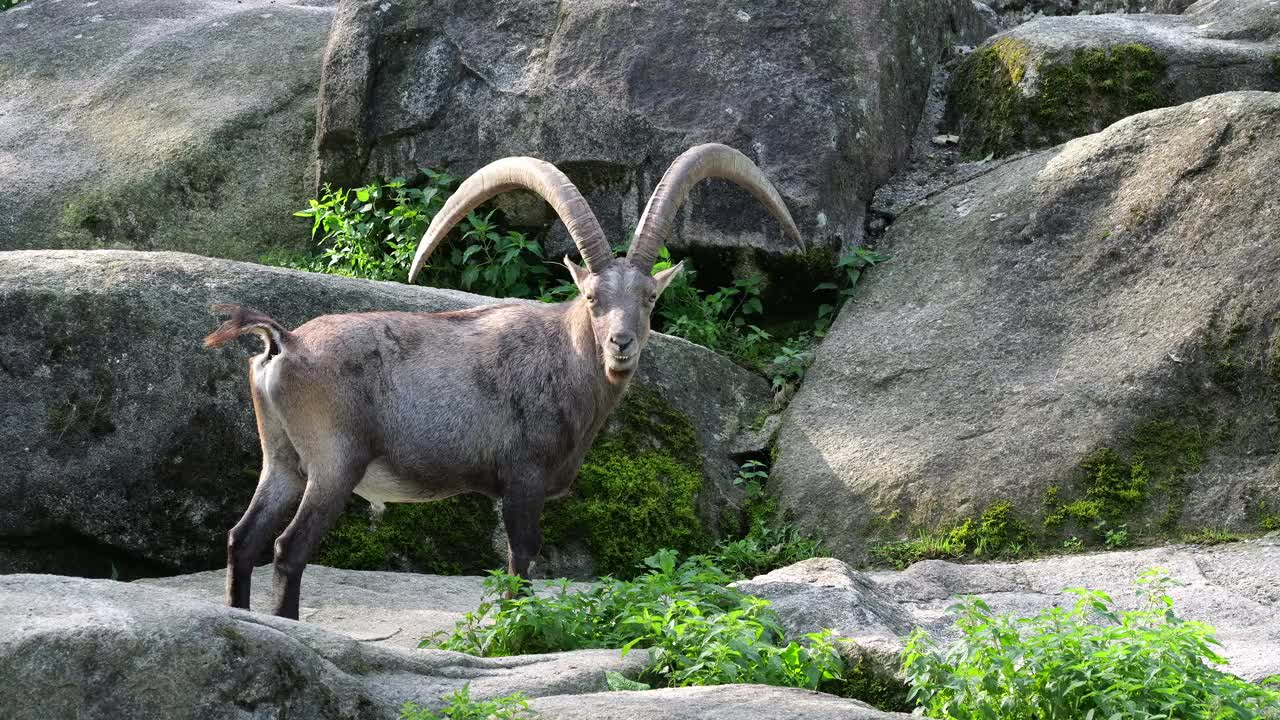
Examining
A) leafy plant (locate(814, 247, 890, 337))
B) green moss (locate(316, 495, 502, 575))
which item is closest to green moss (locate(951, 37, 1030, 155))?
leafy plant (locate(814, 247, 890, 337))

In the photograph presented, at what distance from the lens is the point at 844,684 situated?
221 inches

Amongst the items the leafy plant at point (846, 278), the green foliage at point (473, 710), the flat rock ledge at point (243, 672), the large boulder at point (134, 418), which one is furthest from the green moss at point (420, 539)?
the green foliage at point (473, 710)

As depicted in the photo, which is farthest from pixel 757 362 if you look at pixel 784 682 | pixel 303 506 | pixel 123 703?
pixel 123 703

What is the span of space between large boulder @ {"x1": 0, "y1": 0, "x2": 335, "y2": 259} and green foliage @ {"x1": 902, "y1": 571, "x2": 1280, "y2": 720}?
25.0 ft

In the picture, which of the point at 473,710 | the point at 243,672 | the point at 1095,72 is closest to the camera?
the point at 243,672

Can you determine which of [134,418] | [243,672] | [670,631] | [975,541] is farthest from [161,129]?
[243,672]

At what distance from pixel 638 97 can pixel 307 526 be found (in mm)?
4658

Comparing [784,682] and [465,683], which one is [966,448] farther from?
[465,683]

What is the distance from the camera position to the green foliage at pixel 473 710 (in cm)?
435

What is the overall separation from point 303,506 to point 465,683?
2182 millimetres

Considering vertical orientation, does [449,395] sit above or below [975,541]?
above

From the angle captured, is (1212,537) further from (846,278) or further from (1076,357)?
(846,278)

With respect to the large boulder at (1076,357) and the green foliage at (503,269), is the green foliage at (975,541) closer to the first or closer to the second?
the large boulder at (1076,357)

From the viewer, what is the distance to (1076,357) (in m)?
8.71
